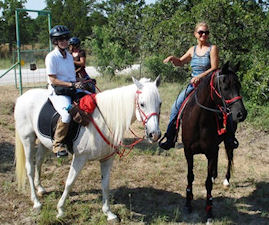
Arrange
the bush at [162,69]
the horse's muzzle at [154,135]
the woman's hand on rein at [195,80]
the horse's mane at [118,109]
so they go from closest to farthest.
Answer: the horse's muzzle at [154,135], the horse's mane at [118,109], the woman's hand on rein at [195,80], the bush at [162,69]

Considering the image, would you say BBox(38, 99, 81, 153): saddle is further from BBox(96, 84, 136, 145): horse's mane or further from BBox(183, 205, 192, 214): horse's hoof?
BBox(183, 205, 192, 214): horse's hoof

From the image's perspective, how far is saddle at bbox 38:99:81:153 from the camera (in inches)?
142

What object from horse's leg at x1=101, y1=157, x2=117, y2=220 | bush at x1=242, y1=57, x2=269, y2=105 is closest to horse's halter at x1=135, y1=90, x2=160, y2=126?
horse's leg at x1=101, y1=157, x2=117, y2=220

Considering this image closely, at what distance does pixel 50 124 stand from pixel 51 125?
0.02m

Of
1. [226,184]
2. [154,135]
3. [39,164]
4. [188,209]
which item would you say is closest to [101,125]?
[154,135]

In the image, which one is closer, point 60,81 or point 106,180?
point 60,81

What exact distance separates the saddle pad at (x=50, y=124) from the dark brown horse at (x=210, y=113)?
150cm

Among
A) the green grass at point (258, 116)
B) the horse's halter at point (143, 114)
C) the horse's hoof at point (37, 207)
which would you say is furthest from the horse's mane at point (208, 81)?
the green grass at point (258, 116)

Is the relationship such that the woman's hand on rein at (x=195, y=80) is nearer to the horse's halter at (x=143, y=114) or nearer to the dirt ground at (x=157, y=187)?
the horse's halter at (x=143, y=114)

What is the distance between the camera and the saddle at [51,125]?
142 inches

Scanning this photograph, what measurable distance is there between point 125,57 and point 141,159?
9092mm

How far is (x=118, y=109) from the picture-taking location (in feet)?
11.2

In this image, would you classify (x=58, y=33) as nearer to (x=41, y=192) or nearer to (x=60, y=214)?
(x=60, y=214)

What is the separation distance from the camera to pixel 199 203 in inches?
172
